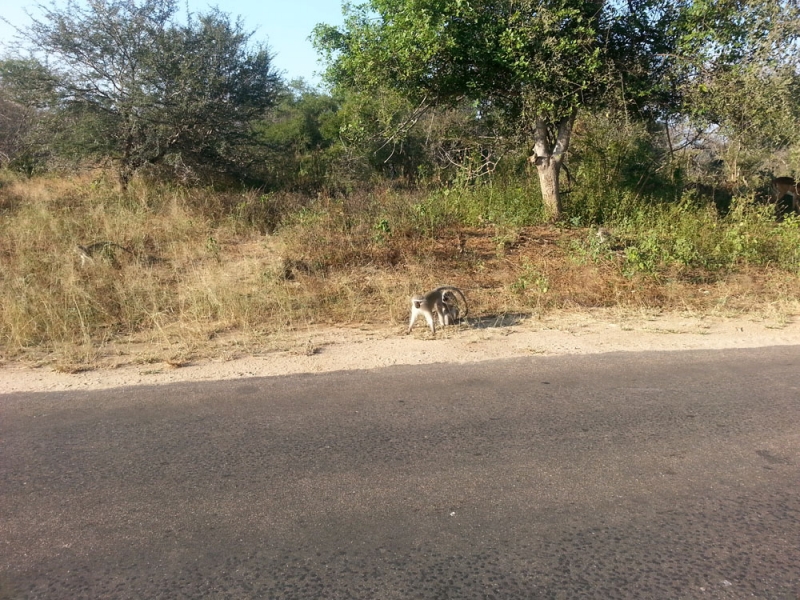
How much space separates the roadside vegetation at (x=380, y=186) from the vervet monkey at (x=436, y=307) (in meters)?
0.62

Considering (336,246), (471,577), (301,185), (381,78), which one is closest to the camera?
(471,577)

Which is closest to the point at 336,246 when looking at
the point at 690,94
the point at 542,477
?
the point at 690,94

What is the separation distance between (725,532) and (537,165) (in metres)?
10.5

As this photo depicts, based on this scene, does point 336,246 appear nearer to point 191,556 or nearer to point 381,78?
point 381,78

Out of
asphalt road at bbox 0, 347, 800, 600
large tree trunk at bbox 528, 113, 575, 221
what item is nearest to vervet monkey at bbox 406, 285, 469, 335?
asphalt road at bbox 0, 347, 800, 600

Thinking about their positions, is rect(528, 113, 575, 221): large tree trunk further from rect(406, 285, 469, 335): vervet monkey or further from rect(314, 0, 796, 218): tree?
rect(406, 285, 469, 335): vervet monkey

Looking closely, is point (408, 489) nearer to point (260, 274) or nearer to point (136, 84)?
point (260, 274)

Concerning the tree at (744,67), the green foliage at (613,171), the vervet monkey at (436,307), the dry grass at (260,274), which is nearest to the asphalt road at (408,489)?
the vervet monkey at (436,307)

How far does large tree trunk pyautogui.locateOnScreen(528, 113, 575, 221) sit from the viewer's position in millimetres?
12492

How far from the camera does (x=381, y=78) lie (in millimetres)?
11656

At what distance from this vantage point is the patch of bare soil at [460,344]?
599cm

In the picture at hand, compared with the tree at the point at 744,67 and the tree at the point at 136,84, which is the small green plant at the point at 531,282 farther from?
the tree at the point at 136,84

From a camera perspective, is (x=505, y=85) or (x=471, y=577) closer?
(x=471, y=577)

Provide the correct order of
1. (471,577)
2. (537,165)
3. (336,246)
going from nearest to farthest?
(471,577) → (336,246) → (537,165)
